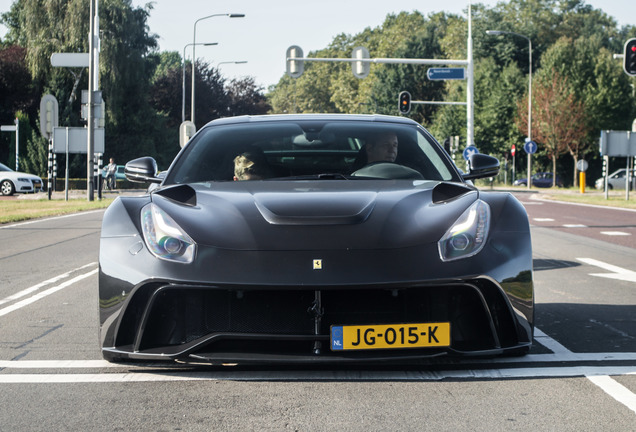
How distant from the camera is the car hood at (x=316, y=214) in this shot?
395cm

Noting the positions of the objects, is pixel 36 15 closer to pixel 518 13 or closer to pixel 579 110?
pixel 579 110

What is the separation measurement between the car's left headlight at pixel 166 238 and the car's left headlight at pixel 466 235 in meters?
Answer: 1.16

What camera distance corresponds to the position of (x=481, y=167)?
5477 mm

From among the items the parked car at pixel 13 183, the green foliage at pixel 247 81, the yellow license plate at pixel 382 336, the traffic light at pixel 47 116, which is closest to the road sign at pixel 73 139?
the traffic light at pixel 47 116

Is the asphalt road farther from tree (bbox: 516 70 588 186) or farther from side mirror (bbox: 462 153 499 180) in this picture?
tree (bbox: 516 70 588 186)

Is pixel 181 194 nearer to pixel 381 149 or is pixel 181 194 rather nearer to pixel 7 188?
pixel 381 149

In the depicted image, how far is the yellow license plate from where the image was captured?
12.5 feet

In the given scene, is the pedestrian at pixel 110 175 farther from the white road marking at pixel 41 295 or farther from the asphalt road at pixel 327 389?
the asphalt road at pixel 327 389

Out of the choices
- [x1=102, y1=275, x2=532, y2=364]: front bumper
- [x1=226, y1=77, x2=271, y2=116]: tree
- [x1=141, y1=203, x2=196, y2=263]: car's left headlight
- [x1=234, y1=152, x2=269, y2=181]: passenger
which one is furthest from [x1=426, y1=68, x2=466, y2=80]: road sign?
[x1=226, y1=77, x2=271, y2=116]: tree

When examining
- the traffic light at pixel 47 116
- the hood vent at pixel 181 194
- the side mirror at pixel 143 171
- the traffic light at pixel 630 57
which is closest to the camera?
the hood vent at pixel 181 194

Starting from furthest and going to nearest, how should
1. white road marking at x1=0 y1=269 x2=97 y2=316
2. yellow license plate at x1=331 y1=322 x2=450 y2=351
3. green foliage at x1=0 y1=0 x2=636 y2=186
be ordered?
green foliage at x1=0 y1=0 x2=636 y2=186 → white road marking at x1=0 y1=269 x2=97 y2=316 → yellow license plate at x1=331 y1=322 x2=450 y2=351

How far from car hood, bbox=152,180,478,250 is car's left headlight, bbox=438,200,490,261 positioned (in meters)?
0.04

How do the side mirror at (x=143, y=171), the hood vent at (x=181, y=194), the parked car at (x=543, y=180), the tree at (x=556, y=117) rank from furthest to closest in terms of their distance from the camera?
the parked car at (x=543, y=180) → the tree at (x=556, y=117) → the side mirror at (x=143, y=171) → the hood vent at (x=181, y=194)

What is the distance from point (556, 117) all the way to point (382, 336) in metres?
56.7
